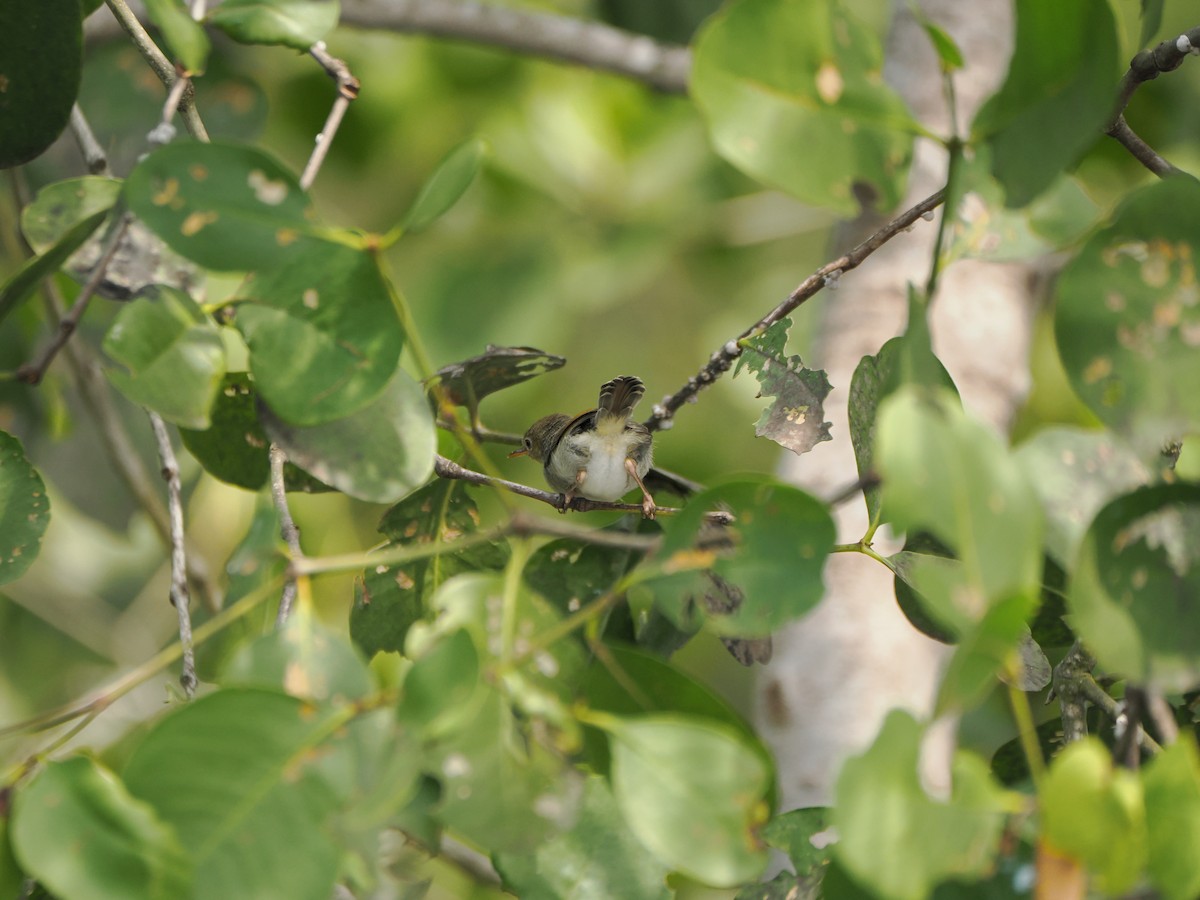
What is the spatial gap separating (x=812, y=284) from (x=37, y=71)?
57cm

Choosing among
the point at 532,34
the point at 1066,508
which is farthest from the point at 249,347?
the point at 532,34

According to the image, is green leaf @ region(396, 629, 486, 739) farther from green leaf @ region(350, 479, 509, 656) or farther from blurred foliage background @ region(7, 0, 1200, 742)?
blurred foliage background @ region(7, 0, 1200, 742)

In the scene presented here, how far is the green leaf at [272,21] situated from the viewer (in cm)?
74

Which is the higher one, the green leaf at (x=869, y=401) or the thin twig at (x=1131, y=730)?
the green leaf at (x=869, y=401)

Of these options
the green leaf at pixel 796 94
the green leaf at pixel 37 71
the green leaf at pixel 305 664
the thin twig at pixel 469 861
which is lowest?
the thin twig at pixel 469 861

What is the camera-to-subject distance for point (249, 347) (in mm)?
598

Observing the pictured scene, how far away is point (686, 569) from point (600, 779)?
0.59 ft

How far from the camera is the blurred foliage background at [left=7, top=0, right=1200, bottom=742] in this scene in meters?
2.21

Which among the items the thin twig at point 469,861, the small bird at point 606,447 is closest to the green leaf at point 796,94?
the small bird at point 606,447

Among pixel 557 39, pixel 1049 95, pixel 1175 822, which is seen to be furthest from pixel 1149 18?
pixel 557 39

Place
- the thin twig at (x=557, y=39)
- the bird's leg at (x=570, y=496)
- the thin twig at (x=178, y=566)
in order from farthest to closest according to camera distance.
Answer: the thin twig at (x=557, y=39), the bird's leg at (x=570, y=496), the thin twig at (x=178, y=566)

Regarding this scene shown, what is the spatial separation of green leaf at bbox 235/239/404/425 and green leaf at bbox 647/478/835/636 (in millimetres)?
181

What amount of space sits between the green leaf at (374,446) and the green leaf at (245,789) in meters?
0.15

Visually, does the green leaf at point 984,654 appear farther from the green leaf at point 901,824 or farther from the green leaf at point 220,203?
the green leaf at point 220,203
